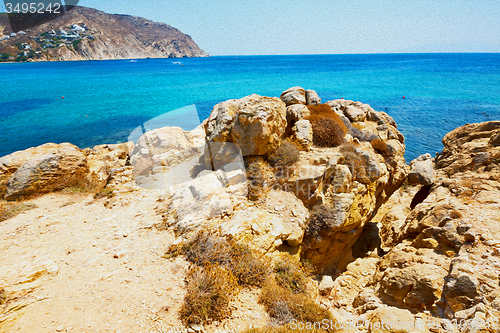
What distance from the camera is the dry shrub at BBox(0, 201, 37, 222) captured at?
7.65m

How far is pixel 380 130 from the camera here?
14.1 m

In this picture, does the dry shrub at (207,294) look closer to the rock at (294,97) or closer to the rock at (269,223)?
the rock at (269,223)

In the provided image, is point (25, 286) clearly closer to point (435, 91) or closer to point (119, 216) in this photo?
point (119, 216)

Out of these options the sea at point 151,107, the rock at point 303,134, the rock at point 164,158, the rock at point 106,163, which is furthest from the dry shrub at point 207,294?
the sea at point 151,107

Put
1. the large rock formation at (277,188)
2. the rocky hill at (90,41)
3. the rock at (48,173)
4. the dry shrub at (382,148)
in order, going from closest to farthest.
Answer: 1. the large rock formation at (277,188)
2. the rock at (48,173)
3. the dry shrub at (382,148)
4. the rocky hill at (90,41)

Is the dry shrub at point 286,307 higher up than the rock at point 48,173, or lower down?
lower down

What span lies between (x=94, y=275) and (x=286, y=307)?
13.8 feet

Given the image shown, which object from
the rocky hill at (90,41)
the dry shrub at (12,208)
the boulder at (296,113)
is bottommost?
the dry shrub at (12,208)

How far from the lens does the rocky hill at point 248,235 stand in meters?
4.91

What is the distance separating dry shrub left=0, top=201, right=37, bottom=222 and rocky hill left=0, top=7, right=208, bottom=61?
14106cm

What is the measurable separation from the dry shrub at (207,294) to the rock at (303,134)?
6.27 meters

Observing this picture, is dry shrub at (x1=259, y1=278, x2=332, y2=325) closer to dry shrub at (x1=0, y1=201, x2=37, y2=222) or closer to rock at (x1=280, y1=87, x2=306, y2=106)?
dry shrub at (x1=0, y1=201, x2=37, y2=222)

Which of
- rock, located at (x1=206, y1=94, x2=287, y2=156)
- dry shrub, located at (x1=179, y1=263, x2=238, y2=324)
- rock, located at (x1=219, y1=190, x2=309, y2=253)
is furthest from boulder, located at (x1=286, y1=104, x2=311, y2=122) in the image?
dry shrub, located at (x1=179, y1=263, x2=238, y2=324)

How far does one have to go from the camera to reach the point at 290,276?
6438 mm
